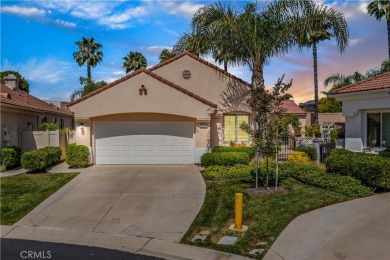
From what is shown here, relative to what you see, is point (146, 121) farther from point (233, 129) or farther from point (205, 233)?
point (205, 233)

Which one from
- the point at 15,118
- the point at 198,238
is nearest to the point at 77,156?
the point at 15,118

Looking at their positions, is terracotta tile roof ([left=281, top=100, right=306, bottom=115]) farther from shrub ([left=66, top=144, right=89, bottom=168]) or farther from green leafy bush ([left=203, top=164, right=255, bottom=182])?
shrub ([left=66, top=144, right=89, bottom=168])

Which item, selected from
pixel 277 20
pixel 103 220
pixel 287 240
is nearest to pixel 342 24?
pixel 277 20

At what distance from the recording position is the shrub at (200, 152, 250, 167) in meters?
14.2

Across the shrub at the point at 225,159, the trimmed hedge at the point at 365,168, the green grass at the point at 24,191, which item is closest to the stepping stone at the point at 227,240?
the green grass at the point at 24,191

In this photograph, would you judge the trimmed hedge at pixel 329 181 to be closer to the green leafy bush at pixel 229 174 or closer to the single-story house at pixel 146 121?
the green leafy bush at pixel 229 174

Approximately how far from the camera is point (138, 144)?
53.6ft

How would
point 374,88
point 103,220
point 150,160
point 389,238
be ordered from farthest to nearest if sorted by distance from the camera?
point 150,160
point 374,88
point 103,220
point 389,238

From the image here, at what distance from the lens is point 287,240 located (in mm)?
6703

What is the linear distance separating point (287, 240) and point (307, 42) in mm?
11935

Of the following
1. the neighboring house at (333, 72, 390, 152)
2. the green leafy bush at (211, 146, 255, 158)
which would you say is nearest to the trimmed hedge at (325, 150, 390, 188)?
the neighboring house at (333, 72, 390, 152)

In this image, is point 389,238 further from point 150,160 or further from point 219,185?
point 150,160

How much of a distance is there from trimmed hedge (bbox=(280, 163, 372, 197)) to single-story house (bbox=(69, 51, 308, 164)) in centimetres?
525

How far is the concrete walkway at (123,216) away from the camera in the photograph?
6.84 metres
